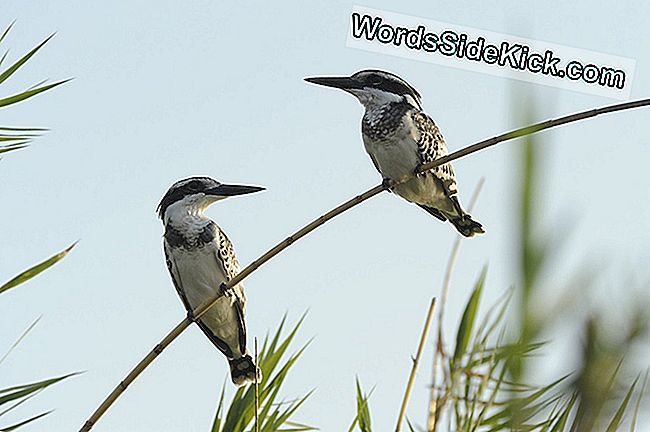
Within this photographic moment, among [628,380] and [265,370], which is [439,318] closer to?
[628,380]

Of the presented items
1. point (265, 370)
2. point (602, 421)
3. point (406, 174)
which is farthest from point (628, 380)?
point (406, 174)

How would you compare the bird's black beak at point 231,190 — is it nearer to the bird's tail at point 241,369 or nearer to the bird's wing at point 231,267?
the bird's wing at point 231,267

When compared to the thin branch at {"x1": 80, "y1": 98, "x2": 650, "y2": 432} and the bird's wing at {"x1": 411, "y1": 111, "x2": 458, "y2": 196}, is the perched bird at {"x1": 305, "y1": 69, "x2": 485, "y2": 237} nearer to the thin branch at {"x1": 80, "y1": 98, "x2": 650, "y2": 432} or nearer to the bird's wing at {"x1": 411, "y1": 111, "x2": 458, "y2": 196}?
the bird's wing at {"x1": 411, "y1": 111, "x2": 458, "y2": 196}

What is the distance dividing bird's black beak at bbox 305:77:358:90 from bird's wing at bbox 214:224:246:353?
793 millimetres

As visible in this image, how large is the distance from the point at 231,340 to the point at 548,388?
3.94 m

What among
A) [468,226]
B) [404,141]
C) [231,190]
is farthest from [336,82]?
[468,226]

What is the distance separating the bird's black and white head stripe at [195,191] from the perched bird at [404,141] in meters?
0.61

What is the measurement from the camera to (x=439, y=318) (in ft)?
3.31

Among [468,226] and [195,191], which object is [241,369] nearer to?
[195,191]

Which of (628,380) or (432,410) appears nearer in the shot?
(628,380)

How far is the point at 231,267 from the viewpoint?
419 centimetres

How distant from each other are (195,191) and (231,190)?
283 millimetres

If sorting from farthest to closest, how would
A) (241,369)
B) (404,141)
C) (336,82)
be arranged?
(241,369) < (336,82) < (404,141)

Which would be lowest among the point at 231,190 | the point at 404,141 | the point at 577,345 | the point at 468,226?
the point at 577,345
